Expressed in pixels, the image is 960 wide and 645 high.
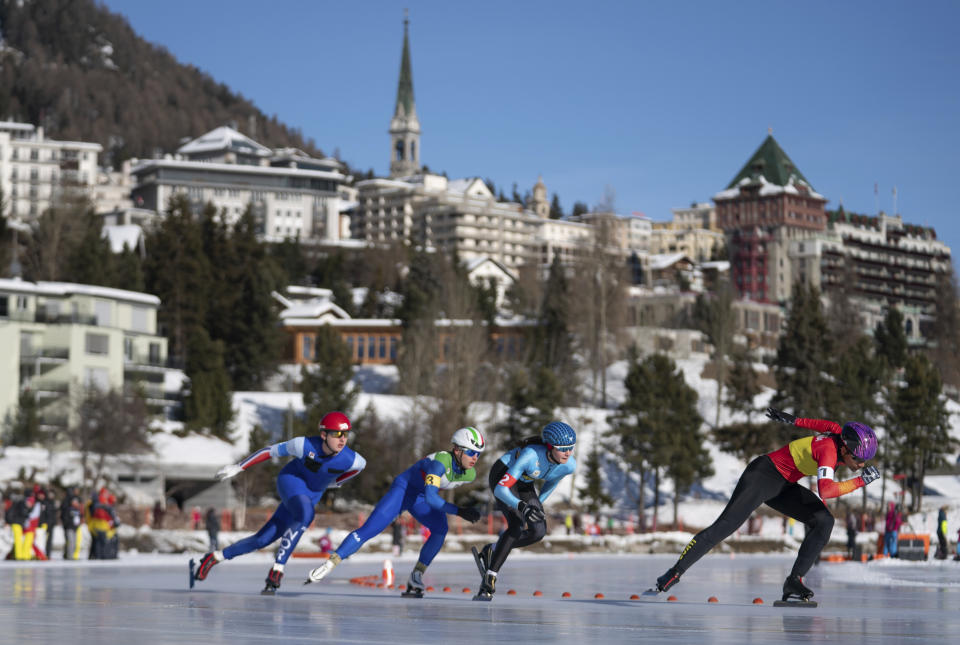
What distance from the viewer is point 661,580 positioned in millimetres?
12812

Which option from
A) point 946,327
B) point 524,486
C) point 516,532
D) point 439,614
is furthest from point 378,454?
point 946,327

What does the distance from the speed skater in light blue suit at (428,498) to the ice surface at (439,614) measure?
1.69ft

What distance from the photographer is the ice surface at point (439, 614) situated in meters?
9.16

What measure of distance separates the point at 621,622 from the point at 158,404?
72.5m

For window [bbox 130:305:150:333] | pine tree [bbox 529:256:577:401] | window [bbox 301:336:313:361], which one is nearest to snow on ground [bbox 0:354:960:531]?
window [bbox 301:336:313:361]

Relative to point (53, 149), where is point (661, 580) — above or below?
below

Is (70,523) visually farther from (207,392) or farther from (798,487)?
(207,392)

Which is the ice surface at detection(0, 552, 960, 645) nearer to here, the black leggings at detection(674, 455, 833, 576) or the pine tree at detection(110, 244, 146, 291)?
the black leggings at detection(674, 455, 833, 576)

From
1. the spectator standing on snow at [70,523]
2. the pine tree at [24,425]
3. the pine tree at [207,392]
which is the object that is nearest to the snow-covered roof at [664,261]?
the pine tree at [207,392]

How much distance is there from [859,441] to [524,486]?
3.40 m

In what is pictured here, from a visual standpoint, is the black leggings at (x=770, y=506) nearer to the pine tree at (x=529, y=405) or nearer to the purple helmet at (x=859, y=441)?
the purple helmet at (x=859, y=441)

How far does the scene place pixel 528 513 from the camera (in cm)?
1324

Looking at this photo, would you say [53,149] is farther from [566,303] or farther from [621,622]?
[621,622]

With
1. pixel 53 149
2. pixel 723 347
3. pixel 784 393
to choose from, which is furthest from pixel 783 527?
pixel 53 149
